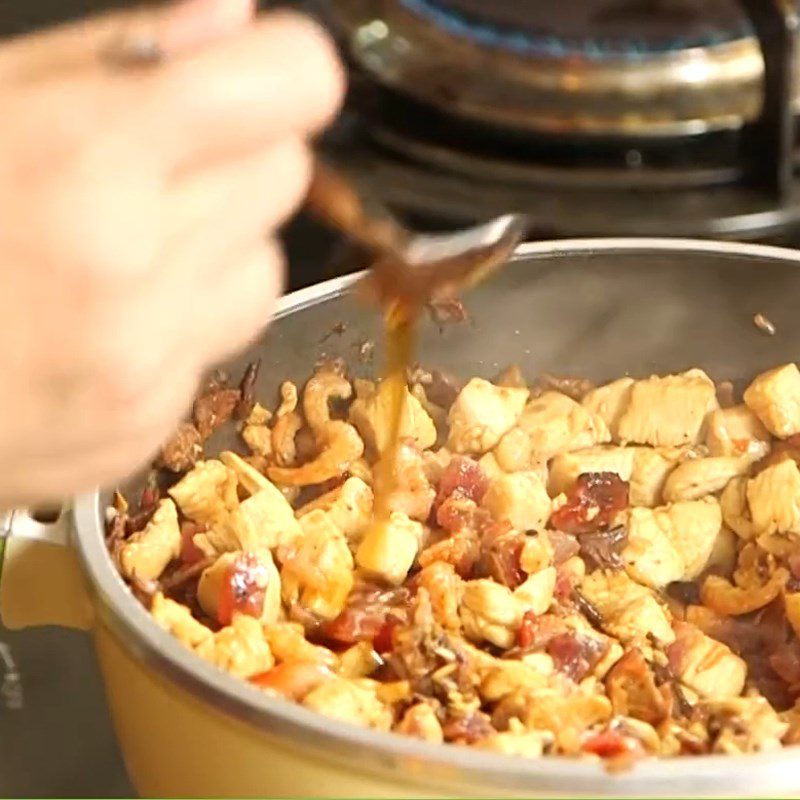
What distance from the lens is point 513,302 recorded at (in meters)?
0.89

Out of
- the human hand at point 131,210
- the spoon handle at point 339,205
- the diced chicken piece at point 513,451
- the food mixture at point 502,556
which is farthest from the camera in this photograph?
the diced chicken piece at point 513,451

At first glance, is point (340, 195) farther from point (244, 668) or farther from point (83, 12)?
point (83, 12)

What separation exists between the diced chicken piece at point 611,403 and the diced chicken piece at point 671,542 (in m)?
0.07

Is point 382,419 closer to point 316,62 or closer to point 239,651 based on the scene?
point 239,651

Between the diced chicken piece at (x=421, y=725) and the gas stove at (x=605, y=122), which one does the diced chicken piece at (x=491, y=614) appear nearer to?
the diced chicken piece at (x=421, y=725)

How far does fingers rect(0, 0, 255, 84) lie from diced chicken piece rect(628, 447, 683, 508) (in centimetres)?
47

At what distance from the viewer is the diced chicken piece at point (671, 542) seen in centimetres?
84

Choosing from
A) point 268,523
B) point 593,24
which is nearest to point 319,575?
point 268,523

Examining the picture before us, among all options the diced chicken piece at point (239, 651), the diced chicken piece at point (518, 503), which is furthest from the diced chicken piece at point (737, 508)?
the diced chicken piece at point (239, 651)

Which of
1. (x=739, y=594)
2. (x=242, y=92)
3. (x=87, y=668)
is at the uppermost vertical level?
(x=242, y=92)

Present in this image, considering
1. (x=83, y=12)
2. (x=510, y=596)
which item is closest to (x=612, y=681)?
(x=510, y=596)

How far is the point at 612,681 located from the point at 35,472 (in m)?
0.34

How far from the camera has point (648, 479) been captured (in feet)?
2.89

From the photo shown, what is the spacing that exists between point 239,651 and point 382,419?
0.24 m
